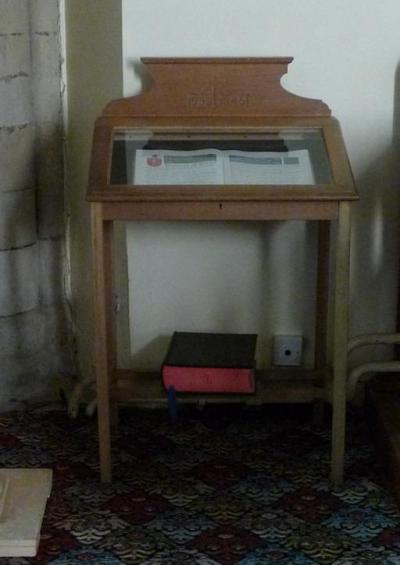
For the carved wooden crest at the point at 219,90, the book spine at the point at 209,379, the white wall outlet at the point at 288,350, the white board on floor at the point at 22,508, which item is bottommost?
the white board on floor at the point at 22,508

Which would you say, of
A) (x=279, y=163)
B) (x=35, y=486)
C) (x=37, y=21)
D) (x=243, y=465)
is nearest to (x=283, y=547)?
(x=243, y=465)

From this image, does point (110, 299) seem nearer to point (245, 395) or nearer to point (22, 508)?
point (245, 395)

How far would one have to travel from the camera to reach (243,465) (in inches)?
111

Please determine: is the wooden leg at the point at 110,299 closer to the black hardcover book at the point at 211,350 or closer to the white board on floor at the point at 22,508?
the black hardcover book at the point at 211,350

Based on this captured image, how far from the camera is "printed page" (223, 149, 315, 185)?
2594 millimetres

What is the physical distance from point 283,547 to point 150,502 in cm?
36

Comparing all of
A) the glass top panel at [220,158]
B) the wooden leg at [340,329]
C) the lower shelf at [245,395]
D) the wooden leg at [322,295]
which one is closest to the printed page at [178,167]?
the glass top panel at [220,158]

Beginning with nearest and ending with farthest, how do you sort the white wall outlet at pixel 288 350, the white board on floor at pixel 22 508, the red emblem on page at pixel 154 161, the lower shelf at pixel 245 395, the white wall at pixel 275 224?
the white board on floor at pixel 22 508 → the red emblem on page at pixel 154 161 → the lower shelf at pixel 245 395 → the white wall at pixel 275 224 → the white wall outlet at pixel 288 350

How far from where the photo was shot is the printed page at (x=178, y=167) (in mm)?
2598

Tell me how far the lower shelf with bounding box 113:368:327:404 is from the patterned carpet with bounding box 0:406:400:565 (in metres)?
0.17

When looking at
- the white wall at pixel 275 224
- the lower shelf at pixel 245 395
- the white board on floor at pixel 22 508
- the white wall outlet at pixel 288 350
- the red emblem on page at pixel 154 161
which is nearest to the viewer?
the white board on floor at pixel 22 508

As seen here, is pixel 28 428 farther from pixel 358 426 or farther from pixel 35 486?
pixel 358 426

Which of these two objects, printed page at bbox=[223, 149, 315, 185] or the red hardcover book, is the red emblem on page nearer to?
printed page at bbox=[223, 149, 315, 185]

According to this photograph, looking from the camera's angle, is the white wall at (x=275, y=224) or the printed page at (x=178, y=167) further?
the white wall at (x=275, y=224)
